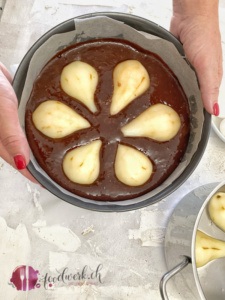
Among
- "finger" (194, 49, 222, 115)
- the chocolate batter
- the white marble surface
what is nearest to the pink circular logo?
the white marble surface

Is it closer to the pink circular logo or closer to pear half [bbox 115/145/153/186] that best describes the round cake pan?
pear half [bbox 115/145/153/186]

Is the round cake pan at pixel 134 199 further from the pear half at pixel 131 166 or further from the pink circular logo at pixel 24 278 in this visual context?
the pink circular logo at pixel 24 278

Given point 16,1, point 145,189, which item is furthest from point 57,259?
point 16,1

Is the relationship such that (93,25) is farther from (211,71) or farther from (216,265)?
(216,265)

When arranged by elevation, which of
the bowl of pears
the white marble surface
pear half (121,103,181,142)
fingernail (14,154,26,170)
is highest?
pear half (121,103,181,142)

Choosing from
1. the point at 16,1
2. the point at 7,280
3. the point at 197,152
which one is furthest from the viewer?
the point at 16,1

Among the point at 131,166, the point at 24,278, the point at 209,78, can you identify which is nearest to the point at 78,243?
the point at 24,278

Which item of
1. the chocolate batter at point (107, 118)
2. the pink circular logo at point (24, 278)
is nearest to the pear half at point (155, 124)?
the chocolate batter at point (107, 118)

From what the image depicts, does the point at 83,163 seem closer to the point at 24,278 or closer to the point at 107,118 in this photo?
the point at 107,118
